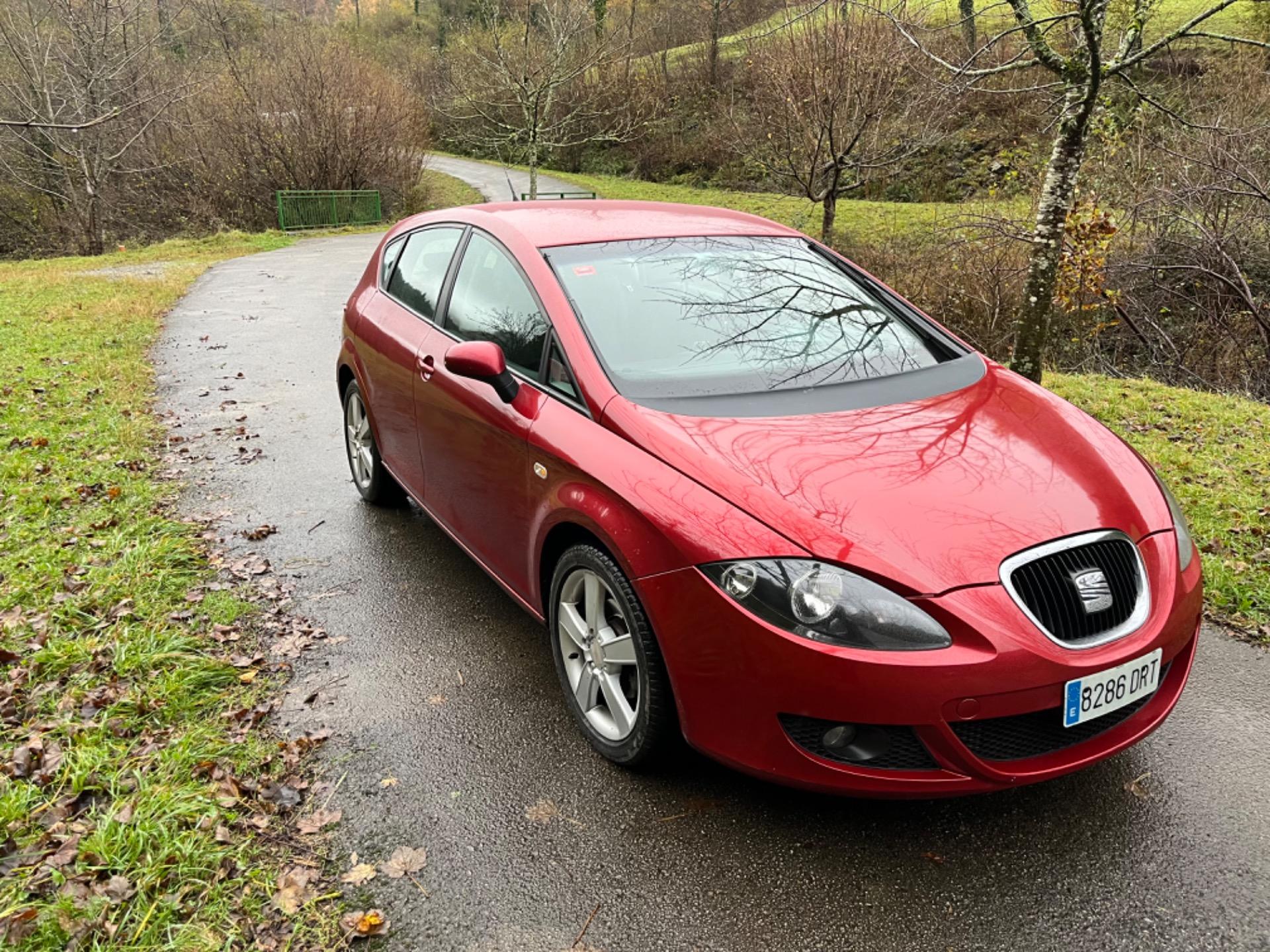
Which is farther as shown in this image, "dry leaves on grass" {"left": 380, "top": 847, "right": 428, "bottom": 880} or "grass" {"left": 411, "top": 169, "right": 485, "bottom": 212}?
"grass" {"left": 411, "top": 169, "right": 485, "bottom": 212}

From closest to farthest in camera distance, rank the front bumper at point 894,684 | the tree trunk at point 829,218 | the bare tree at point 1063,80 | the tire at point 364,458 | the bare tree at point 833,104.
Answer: the front bumper at point 894,684 < the tire at point 364,458 < the bare tree at point 1063,80 < the bare tree at point 833,104 < the tree trunk at point 829,218

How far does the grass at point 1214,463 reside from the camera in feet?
13.0

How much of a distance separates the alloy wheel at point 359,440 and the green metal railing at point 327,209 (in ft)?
76.3

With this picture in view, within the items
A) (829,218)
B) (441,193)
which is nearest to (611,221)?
(829,218)

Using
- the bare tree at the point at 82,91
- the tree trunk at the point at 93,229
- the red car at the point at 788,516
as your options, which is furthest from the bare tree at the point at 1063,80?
the tree trunk at the point at 93,229

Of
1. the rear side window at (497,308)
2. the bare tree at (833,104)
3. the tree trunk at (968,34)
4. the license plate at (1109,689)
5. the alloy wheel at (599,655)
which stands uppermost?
the tree trunk at (968,34)

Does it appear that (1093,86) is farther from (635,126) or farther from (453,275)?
(635,126)

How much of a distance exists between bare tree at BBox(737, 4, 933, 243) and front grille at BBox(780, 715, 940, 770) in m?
14.9

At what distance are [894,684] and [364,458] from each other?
146 inches

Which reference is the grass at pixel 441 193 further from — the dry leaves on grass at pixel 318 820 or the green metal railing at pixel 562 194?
the dry leaves on grass at pixel 318 820

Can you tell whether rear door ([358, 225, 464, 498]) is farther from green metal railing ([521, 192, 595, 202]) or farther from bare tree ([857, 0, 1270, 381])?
green metal railing ([521, 192, 595, 202])

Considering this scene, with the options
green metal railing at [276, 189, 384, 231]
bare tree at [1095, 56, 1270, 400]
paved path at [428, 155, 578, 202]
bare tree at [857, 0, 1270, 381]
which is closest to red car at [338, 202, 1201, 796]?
bare tree at [857, 0, 1270, 381]

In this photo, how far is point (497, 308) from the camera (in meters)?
3.56

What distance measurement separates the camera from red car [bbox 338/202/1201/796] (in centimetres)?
220
